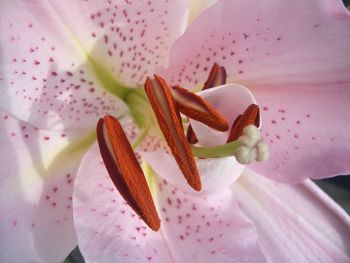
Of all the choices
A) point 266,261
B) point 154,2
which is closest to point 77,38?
point 154,2

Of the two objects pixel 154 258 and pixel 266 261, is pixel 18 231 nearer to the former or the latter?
pixel 154 258

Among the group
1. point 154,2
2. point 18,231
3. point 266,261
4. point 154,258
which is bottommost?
point 266,261

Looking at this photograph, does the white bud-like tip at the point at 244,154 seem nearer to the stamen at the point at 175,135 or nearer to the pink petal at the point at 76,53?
the stamen at the point at 175,135

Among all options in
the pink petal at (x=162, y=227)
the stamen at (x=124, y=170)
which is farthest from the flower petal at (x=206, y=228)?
the stamen at (x=124, y=170)

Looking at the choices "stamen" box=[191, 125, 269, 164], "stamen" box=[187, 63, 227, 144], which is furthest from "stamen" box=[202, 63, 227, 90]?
"stamen" box=[191, 125, 269, 164]

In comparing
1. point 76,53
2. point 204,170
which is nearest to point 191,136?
point 204,170

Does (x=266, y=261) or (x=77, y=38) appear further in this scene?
(x=266, y=261)

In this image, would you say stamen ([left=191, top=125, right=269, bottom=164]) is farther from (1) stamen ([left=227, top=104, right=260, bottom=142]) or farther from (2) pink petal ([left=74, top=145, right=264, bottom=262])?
(2) pink petal ([left=74, top=145, right=264, bottom=262])
